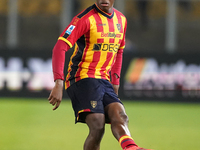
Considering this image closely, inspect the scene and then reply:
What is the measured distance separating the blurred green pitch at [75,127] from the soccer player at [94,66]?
1.66 m

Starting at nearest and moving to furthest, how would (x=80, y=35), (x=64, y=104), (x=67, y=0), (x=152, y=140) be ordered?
(x=80, y=35) → (x=152, y=140) → (x=64, y=104) → (x=67, y=0)

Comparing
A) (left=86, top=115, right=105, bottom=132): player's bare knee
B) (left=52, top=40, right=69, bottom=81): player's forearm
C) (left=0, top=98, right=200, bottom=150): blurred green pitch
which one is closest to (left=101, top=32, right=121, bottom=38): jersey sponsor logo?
(left=52, top=40, right=69, bottom=81): player's forearm

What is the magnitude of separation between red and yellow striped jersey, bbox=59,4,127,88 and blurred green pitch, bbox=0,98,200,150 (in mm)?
1734

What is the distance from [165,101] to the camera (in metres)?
12.3

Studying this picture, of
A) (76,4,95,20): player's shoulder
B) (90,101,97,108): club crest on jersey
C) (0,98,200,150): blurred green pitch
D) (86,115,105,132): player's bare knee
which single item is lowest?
(0,98,200,150): blurred green pitch

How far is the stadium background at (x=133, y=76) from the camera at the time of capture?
751 centimetres

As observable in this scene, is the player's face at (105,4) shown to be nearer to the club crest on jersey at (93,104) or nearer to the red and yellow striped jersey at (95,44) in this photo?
the red and yellow striped jersey at (95,44)

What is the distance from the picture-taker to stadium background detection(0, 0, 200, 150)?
296 inches

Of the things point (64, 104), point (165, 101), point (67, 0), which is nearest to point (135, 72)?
point (165, 101)

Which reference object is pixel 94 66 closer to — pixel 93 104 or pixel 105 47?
pixel 105 47

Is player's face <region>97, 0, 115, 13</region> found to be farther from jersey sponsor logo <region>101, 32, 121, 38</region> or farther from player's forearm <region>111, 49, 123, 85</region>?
player's forearm <region>111, 49, 123, 85</region>

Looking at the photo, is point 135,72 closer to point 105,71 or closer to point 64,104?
point 64,104

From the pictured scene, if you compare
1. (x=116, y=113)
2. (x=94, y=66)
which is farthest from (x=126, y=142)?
(x=94, y=66)

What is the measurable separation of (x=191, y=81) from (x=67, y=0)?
5287mm
